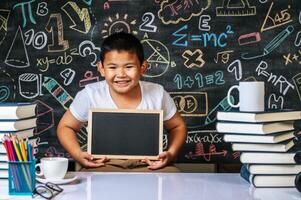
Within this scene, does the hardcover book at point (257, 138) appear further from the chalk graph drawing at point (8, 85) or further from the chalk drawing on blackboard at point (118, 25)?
→ the chalk graph drawing at point (8, 85)

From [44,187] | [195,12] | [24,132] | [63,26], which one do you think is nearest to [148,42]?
[195,12]

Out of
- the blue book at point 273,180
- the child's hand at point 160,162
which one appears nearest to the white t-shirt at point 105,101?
the child's hand at point 160,162

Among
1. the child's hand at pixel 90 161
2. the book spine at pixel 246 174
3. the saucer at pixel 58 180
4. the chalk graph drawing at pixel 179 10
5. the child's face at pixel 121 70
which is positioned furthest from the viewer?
the chalk graph drawing at pixel 179 10

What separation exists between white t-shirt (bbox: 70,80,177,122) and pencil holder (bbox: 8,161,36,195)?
0.91 meters

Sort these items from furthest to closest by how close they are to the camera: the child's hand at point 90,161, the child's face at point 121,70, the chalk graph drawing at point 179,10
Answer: the chalk graph drawing at point 179,10, the child's face at point 121,70, the child's hand at point 90,161

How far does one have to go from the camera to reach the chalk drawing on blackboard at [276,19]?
9.98 feet

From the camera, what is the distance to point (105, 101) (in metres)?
2.40

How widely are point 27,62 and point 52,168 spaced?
1575mm

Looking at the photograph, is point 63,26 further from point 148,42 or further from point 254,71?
point 254,71

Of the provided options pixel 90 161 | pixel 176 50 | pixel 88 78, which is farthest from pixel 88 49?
pixel 90 161

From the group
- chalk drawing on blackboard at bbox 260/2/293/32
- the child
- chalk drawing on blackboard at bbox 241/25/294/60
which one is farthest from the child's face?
chalk drawing on blackboard at bbox 260/2/293/32

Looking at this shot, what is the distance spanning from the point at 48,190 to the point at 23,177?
90mm

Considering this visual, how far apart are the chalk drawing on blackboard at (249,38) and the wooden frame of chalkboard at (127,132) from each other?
3.60ft

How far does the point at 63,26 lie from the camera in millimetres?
3059
